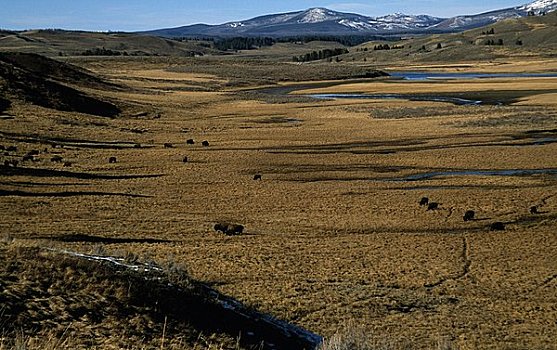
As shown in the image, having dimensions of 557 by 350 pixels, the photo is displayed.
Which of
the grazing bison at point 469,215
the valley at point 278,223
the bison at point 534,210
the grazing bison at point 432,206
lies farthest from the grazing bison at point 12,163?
the bison at point 534,210

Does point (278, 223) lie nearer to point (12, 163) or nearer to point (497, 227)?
point (497, 227)

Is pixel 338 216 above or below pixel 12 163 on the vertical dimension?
below

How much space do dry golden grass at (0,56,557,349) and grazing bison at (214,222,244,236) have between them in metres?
0.47

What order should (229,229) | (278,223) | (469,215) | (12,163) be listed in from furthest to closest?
(12,163) → (469,215) → (278,223) → (229,229)

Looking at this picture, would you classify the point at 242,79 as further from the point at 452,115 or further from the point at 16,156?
the point at 16,156

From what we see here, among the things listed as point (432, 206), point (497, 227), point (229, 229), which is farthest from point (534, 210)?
point (229, 229)

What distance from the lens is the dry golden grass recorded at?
1753 cm

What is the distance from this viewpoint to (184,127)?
68125 millimetres

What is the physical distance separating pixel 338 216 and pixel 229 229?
5.97 m

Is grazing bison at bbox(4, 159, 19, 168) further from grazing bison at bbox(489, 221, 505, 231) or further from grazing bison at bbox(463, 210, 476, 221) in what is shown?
grazing bison at bbox(489, 221, 505, 231)

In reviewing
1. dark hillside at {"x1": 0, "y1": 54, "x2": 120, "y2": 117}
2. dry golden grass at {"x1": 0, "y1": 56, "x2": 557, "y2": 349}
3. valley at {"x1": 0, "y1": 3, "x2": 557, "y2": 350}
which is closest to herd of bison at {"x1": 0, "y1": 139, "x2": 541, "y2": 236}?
valley at {"x1": 0, "y1": 3, "x2": 557, "y2": 350}

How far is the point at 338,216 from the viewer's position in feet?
98.6

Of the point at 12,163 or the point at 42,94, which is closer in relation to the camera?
the point at 12,163

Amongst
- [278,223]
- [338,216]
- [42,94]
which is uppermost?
[42,94]
